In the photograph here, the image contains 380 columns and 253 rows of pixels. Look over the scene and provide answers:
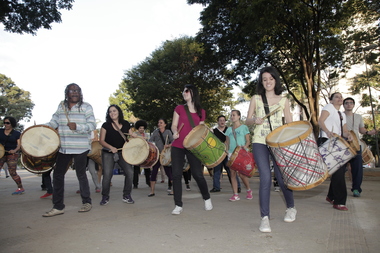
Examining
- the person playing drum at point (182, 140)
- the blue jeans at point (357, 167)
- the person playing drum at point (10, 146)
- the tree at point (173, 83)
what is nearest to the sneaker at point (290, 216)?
the person playing drum at point (182, 140)

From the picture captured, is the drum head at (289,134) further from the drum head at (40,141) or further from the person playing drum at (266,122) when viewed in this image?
the drum head at (40,141)

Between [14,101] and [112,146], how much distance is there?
6486cm

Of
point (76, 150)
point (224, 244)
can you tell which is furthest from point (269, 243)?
point (76, 150)

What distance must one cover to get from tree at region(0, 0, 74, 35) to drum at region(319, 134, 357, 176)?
11260 mm

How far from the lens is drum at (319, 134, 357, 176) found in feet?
16.9

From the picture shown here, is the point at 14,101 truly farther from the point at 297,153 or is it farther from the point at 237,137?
the point at 297,153

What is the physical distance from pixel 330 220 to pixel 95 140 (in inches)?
245

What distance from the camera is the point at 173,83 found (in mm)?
28203

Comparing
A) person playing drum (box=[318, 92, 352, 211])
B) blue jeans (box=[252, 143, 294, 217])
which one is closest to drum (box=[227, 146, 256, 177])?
person playing drum (box=[318, 92, 352, 211])

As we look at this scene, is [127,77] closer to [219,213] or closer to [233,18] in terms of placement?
[233,18]

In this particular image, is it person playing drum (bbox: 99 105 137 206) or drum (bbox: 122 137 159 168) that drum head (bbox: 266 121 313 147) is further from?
drum (bbox: 122 137 159 168)

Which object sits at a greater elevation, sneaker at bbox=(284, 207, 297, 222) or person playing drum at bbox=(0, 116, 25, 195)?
person playing drum at bbox=(0, 116, 25, 195)

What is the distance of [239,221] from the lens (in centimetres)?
489

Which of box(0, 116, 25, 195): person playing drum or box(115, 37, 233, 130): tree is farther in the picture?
box(115, 37, 233, 130): tree
